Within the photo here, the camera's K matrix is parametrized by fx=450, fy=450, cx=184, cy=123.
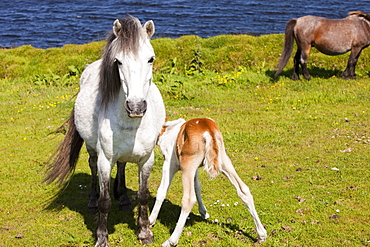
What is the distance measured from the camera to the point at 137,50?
499 cm

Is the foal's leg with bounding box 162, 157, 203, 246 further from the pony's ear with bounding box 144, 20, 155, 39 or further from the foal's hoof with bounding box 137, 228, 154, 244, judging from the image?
the pony's ear with bounding box 144, 20, 155, 39

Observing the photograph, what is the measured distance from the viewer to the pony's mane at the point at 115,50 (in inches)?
198

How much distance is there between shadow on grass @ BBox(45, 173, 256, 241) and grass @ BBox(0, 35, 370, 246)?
0.02m

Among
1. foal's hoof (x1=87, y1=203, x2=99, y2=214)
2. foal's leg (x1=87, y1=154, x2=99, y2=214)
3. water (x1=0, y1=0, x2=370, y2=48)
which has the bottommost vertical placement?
water (x1=0, y1=0, x2=370, y2=48)

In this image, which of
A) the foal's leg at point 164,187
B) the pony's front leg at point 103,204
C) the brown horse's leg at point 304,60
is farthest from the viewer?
the brown horse's leg at point 304,60

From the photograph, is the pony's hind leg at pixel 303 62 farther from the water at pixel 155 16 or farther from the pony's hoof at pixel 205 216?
the water at pixel 155 16

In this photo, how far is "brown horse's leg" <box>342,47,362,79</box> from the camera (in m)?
15.5

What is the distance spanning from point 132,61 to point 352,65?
1242 cm

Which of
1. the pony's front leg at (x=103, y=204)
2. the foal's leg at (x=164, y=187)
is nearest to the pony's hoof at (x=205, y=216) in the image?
the foal's leg at (x=164, y=187)

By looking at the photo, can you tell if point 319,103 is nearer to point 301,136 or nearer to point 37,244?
point 301,136

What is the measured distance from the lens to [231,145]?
1002 centimetres

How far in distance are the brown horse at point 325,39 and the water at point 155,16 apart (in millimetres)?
13117

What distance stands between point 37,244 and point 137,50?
10.2ft

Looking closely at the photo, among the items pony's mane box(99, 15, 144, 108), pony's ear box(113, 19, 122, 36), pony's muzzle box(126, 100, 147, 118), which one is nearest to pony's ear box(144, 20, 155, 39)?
pony's mane box(99, 15, 144, 108)
